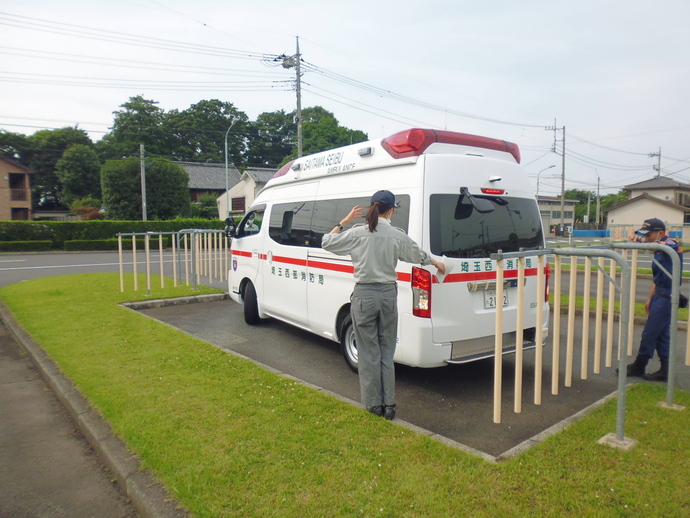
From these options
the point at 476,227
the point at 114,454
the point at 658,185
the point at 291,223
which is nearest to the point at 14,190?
the point at 291,223

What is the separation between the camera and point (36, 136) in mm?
49781

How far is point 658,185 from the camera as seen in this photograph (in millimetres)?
57562

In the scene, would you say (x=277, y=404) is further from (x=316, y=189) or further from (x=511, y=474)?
(x=316, y=189)

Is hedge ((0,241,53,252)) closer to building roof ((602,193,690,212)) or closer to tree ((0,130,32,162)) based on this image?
tree ((0,130,32,162))

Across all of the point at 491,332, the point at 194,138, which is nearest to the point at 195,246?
the point at 491,332

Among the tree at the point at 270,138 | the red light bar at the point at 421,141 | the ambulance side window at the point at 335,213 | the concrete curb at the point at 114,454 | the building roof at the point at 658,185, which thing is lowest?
the concrete curb at the point at 114,454

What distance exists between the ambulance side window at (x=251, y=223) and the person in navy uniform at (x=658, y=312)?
5.20 metres

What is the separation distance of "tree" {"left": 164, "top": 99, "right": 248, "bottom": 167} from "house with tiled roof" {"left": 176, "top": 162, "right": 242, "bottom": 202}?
4.72 metres

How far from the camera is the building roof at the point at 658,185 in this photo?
5514 cm

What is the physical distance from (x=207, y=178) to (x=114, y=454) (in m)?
54.6

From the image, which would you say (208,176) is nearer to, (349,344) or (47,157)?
(47,157)

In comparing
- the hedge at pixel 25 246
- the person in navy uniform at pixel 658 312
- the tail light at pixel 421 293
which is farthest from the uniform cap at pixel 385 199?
the hedge at pixel 25 246

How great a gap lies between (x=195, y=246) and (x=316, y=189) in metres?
5.95

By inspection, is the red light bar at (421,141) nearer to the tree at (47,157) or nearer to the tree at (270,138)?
the tree at (47,157)
